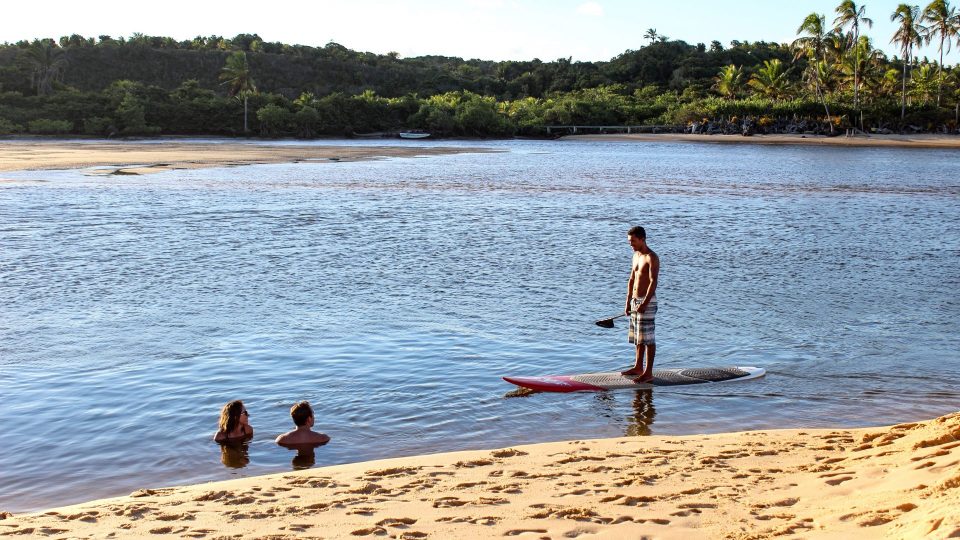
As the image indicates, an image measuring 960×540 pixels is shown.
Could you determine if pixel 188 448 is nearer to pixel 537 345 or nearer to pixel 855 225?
pixel 537 345

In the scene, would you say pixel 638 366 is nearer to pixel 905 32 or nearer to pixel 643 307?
pixel 643 307

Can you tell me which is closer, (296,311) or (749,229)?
(296,311)

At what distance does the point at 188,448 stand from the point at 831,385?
288 inches

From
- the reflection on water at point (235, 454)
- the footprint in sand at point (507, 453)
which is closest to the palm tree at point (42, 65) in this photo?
the reflection on water at point (235, 454)

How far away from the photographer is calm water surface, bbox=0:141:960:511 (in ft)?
30.4

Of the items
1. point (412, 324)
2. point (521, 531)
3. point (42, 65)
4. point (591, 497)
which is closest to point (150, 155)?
point (42, 65)

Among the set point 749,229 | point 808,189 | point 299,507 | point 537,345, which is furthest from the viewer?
point 808,189

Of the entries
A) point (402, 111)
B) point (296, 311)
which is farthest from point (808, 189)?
point (402, 111)

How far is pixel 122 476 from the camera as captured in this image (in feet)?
26.0

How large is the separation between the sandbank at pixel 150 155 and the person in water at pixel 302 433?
41.9 meters

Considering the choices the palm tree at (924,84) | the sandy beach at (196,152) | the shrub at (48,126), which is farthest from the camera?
the palm tree at (924,84)

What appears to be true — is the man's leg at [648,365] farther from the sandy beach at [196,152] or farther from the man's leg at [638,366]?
the sandy beach at [196,152]

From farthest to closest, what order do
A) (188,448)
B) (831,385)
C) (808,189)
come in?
(808,189), (831,385), (188,448)

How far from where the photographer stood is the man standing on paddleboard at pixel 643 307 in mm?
10430
